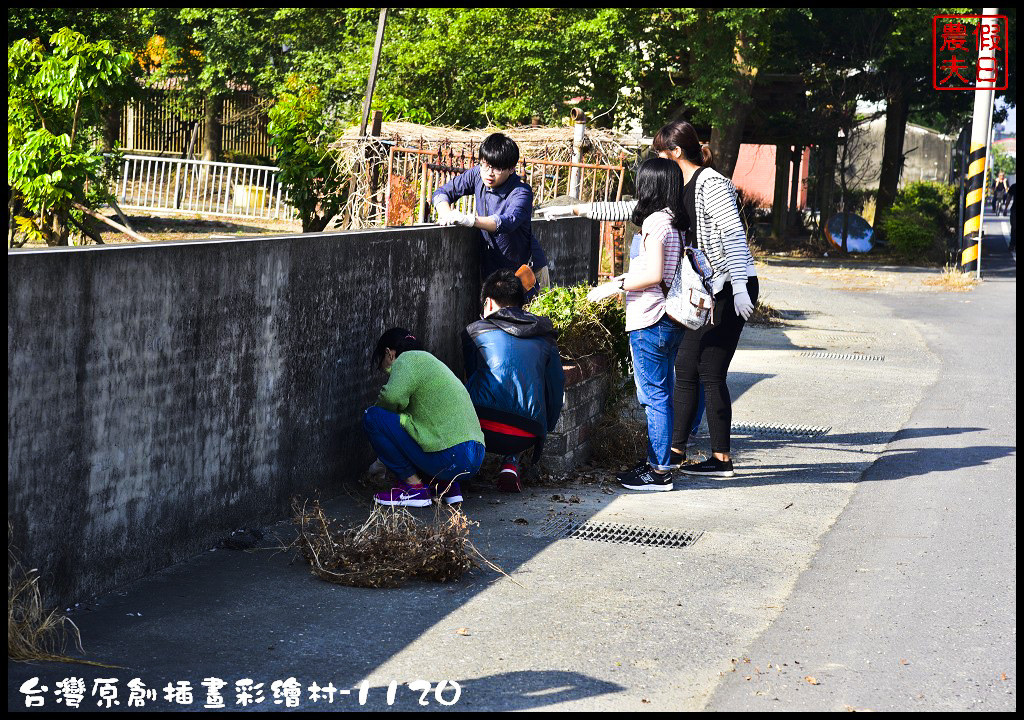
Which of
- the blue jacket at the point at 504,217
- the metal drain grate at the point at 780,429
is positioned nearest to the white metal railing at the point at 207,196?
the metal drain grate at the point at 780,429

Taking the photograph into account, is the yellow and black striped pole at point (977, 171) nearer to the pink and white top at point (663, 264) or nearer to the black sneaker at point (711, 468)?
the black sneaker at point (711, 468)

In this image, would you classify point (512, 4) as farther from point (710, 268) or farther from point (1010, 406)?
point (710, 268)

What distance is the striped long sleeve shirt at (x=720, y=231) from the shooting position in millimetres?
6699

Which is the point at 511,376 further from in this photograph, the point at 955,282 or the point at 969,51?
the point at 969,51

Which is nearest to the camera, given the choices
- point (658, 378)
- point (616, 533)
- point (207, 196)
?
point (616, 533)

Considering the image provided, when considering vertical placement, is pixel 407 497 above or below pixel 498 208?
below

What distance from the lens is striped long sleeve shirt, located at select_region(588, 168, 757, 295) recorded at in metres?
6.70

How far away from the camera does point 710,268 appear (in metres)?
6.73

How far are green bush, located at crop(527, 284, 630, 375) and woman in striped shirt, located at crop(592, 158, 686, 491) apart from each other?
1.50 feet

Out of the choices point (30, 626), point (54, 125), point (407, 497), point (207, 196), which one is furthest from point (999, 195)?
point (30, 626)

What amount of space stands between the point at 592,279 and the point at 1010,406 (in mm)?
3501

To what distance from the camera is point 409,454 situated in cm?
584

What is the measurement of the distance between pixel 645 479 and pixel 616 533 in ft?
3.08

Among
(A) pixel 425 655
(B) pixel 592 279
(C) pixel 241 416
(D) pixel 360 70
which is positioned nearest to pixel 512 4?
(D) pixel 360 70
